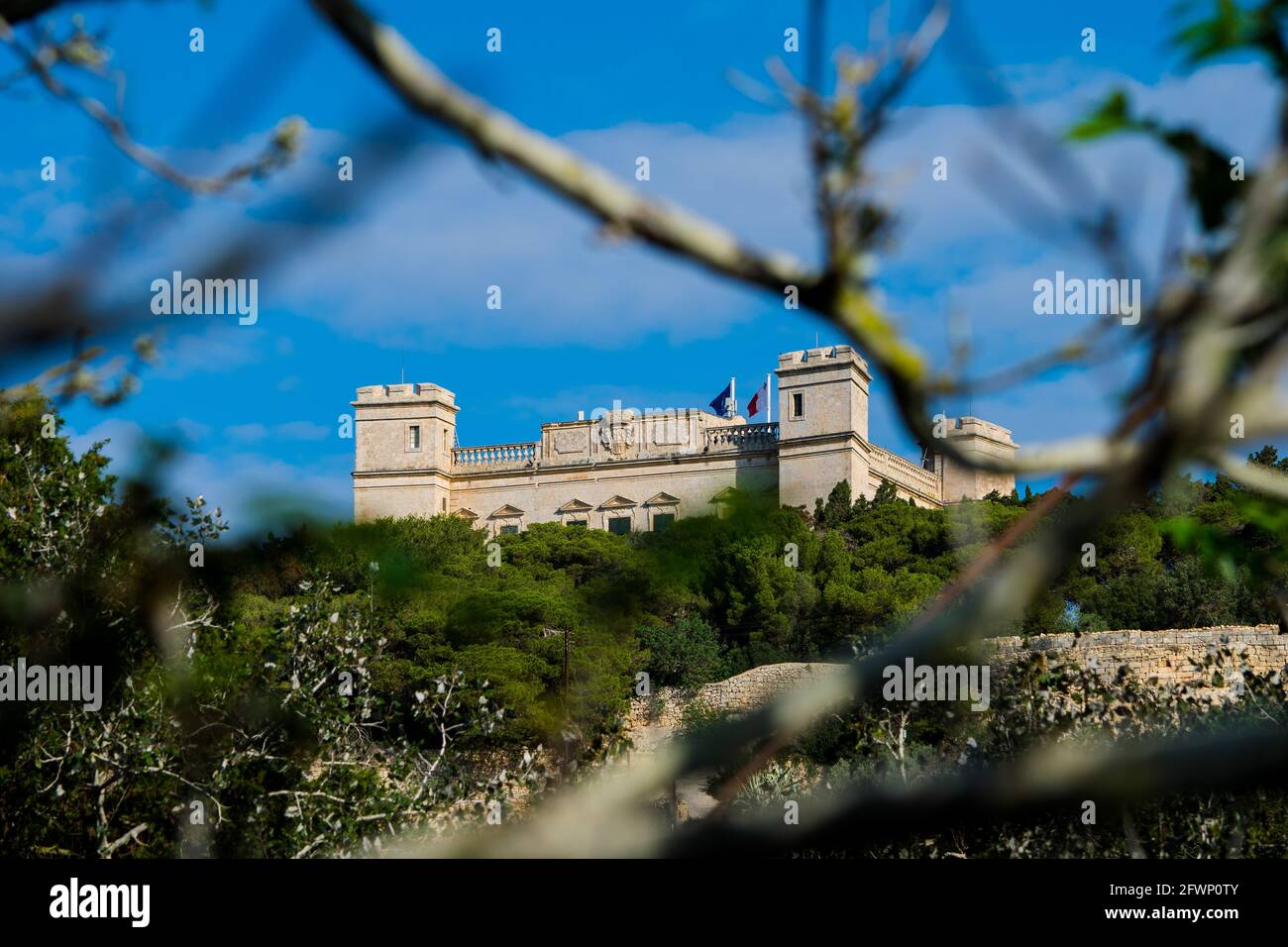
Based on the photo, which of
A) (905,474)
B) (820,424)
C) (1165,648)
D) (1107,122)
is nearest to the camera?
(1107,122)

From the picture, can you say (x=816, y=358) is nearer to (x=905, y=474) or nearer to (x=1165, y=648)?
(x=905, y=474)

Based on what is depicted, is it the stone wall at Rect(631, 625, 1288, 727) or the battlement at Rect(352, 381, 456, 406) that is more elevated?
the battlement at Rect(352, 381, 456, 406)

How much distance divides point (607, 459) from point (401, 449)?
570cm

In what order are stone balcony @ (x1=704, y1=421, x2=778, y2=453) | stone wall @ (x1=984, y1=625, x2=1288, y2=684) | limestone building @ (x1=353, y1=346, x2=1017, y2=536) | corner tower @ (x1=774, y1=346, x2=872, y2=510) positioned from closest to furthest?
1. stone wall @ (x1=984, y1=625, x2=1288, y2=684)
2. corner tower @ (x1=774, y1=346, x2=872, y2=510)
3. limestone building @ (x1=353, y1=346, x2=1017, y2=536)
4. stone balcony @ (x1=704, y1=421, x2=778, y2=453)

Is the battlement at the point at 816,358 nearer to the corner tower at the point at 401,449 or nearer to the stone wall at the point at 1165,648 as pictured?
the corner tower at the point at 401,449

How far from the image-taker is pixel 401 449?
39281 mm

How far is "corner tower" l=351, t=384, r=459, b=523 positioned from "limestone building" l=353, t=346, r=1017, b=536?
0.09 feet

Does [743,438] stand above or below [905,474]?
above

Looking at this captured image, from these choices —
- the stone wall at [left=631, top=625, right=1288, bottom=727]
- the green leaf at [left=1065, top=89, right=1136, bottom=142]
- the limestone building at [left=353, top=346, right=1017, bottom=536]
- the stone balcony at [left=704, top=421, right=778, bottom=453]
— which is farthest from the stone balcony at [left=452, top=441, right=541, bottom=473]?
the green leaf at [left=1065, top=89, right=1136, bottom=142]

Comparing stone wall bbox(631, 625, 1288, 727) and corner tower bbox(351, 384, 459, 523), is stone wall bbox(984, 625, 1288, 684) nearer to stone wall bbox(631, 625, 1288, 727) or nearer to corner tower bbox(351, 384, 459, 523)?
stone wall bbox(631, 625, 1288, 727)

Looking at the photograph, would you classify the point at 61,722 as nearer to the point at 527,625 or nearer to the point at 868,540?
the point at 527,625

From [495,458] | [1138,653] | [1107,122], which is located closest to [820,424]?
[495,458]

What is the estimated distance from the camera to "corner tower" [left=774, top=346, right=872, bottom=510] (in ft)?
117

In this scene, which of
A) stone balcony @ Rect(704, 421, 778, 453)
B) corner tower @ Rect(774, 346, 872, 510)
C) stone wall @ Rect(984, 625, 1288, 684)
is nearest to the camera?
stone wall @ Rect(984, 625, 1288, 684)
